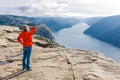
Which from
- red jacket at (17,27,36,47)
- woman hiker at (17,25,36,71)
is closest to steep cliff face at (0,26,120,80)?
woman hiker at (17,25,36,71)

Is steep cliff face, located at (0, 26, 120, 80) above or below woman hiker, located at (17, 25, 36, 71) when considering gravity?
below

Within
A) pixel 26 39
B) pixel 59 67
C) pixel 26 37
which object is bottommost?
pixel 59 67

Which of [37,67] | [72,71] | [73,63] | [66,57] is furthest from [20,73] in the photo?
[66,57]

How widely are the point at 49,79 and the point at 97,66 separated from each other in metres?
6.31

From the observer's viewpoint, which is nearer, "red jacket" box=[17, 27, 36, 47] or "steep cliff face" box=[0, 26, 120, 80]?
"steep cliff face" box=[0, 26, 120, 80]

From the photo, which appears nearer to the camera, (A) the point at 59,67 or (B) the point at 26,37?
(B) the point at 26,37

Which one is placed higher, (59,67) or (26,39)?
(26,39)

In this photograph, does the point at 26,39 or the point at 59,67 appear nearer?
the point at 26,39

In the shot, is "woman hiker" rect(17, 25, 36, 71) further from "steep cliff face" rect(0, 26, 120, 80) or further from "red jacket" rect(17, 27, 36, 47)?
"steep cliff face" rect(0, 26, 120, 80)

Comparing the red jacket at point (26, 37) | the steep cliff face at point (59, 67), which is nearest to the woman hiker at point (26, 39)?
the red jacket at point (26, 37)

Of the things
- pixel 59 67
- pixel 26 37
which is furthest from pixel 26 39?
pixel 59 67

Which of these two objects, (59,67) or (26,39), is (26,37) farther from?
(59,67)

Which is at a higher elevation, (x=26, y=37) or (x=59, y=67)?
(x=26, y=37)

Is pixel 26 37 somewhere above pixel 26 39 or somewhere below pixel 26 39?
above
